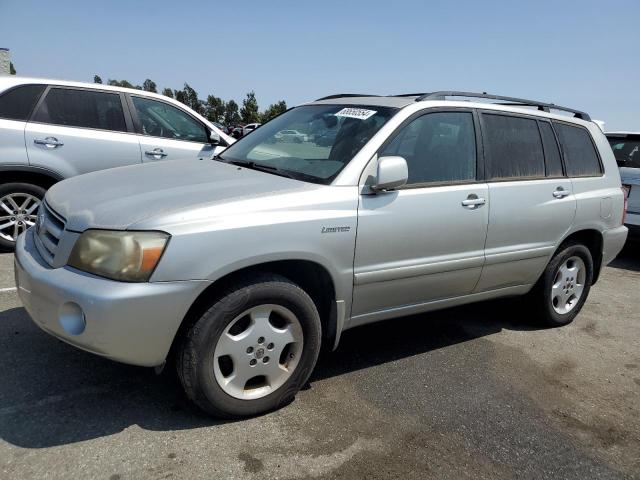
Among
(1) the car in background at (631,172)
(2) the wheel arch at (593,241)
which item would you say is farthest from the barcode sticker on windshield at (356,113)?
(1) the car in background at (631,172)

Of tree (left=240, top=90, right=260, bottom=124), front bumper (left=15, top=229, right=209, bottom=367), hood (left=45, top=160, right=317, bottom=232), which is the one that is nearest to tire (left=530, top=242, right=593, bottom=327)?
hood (left=45, top=160, right=317, bottom=232)

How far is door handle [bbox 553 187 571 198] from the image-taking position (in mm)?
4161

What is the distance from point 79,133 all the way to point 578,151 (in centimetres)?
477

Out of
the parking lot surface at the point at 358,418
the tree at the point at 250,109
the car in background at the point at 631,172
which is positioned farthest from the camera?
the tree at the point at 250,109

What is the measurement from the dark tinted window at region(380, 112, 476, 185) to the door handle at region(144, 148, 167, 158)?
3.49 m

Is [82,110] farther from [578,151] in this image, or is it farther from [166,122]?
[578,151]

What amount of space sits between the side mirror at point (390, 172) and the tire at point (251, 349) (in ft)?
2.46

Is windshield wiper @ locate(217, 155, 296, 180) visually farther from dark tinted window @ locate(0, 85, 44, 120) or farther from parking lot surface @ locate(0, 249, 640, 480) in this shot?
dark tinted window @ locate(0, 85, 44, 120)

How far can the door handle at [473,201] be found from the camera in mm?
3535

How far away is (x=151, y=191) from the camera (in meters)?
2.86

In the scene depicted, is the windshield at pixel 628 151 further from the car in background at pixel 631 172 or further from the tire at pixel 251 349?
the tire at pixel 251 349

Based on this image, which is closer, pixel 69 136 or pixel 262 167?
pixel 262 167

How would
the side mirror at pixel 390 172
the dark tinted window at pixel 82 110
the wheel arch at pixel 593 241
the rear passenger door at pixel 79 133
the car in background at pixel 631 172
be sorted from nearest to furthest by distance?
the side mirror at pixel 390 172 → the wheel arch at pixel 593 241 → the rear passenger door at pixel 79 133 → the dark tinted window at pixel 82 110 → the car in background at pixel 631 172

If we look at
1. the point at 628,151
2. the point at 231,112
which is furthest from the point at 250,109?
the point at 628,151
